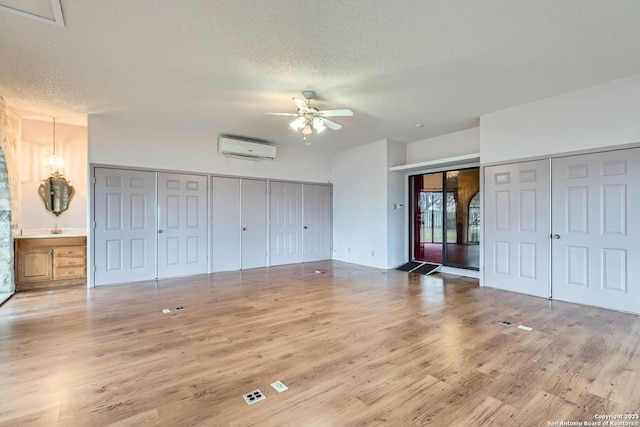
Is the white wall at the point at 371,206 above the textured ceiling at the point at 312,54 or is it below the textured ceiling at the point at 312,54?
below

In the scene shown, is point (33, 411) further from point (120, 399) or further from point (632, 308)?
point (632, 308)

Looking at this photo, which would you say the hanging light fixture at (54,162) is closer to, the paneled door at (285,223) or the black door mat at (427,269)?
the paneled door at (285,223)

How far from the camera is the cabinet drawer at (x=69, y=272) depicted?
5.20 metres

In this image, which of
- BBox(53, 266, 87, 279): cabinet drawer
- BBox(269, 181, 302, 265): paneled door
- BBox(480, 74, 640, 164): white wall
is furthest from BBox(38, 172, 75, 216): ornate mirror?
BBox(480, 74, 640, 164): white wall

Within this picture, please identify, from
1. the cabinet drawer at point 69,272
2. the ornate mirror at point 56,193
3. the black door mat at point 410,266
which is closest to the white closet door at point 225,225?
the cabinet drawer at point 69,272

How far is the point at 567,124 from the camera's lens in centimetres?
420

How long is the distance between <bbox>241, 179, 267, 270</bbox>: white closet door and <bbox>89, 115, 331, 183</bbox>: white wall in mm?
327

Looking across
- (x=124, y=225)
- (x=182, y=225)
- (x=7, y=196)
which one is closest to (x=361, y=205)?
(x=182, y=225)

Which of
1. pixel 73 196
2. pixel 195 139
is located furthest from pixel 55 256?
pixel 195 139

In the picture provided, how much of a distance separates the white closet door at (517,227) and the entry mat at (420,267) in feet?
4.33

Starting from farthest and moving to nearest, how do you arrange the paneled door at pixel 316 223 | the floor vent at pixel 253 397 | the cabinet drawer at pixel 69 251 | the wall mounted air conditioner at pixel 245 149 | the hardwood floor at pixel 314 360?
the paneled door at pixel 316 223, the wall mounted air conditioner at pixel 245 149, the cabinet drawer at pixel 69 251, the floor vent at pixel 253 397, the hardwood floor at pixel 314 360

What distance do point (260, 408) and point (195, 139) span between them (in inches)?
218

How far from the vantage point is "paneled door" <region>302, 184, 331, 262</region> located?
7840mm

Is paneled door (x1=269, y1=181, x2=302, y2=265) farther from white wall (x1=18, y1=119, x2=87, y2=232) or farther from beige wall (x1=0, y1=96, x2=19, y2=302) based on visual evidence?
beige wall (x1=0, y1=96, x2=19, y2=302)
